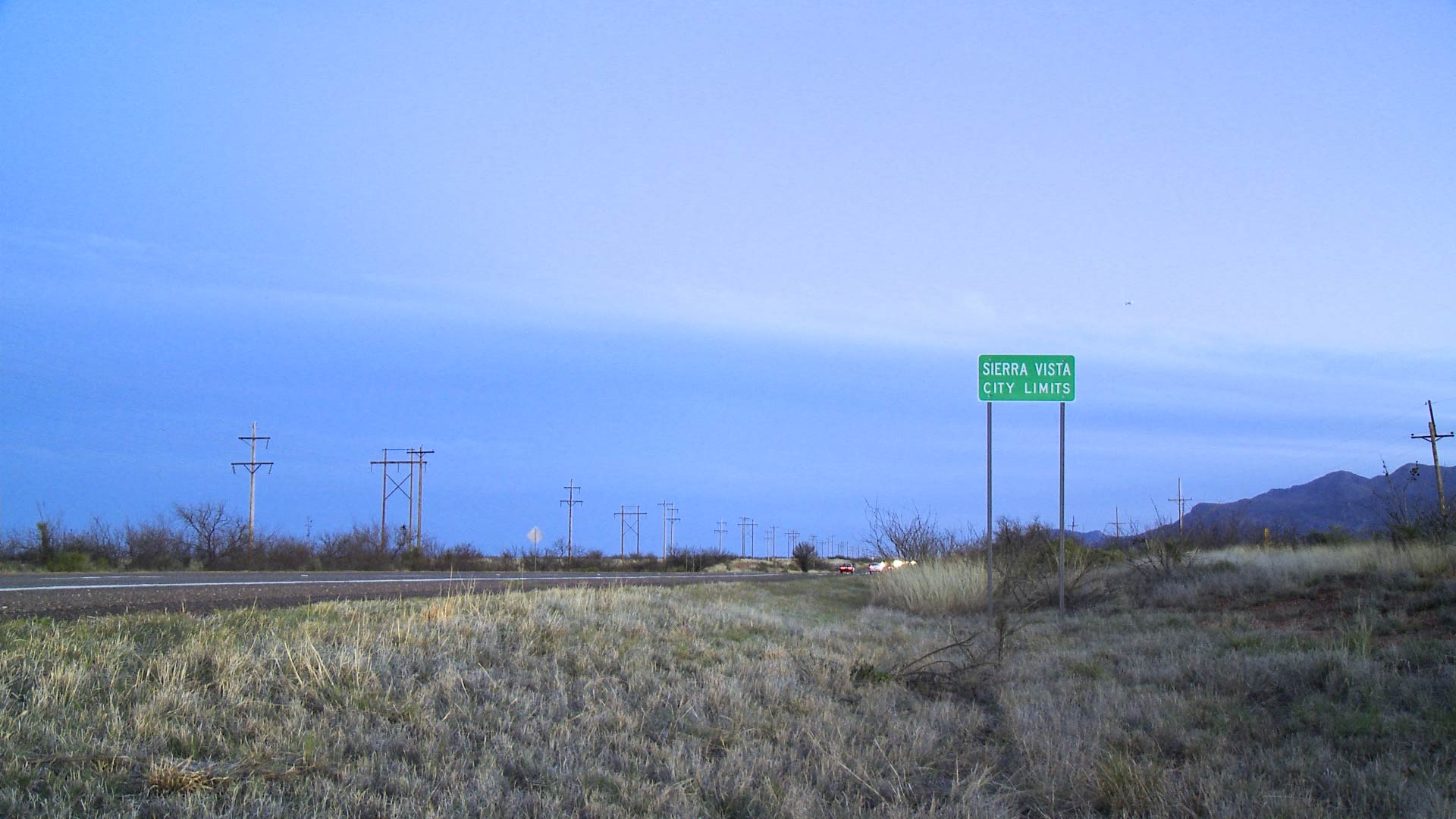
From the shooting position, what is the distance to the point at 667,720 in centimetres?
625

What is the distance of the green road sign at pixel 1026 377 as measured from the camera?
15.2m

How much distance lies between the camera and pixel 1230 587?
15.4 m

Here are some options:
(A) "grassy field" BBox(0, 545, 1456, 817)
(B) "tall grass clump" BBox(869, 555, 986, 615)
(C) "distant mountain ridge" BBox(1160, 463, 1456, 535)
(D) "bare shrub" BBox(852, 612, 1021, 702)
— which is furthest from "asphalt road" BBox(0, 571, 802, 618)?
(C) "distant mountain ridge" BBox(1160, 463, 1456, 535)

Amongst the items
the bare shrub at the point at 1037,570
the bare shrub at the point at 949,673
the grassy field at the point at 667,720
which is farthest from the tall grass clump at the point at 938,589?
the bare shrub at the point at 949,673

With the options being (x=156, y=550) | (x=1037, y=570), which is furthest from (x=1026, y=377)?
(x=156, y=550)

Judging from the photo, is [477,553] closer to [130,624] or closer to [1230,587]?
[1230,587]

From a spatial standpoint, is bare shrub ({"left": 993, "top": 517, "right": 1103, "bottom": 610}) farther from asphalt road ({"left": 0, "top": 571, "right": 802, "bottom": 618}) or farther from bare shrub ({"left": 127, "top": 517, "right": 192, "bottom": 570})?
bare shrub ({"left": 127, "top": 517, "right": 192, "bottom": 570})

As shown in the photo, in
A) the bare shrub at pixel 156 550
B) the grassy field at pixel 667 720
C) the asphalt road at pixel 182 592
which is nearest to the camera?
the grassy field at pixel 667 720

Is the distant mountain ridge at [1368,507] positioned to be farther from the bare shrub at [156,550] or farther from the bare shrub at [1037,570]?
the bare shrub at [156,550]

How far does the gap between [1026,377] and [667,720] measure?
10658 mm

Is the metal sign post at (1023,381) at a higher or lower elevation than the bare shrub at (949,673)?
higher

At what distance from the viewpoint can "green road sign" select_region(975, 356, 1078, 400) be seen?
15.2 meters

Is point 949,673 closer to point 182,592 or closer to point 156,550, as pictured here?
point 182,592

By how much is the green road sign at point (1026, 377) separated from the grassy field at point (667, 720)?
5.69m
